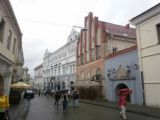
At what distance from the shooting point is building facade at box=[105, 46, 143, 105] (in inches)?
850

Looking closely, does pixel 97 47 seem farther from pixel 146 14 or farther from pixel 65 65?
pixel 65 65

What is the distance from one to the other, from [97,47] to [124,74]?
9.13 meters

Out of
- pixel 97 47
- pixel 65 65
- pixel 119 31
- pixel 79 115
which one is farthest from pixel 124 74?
pixel 65 65

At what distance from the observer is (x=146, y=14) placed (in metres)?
19.9

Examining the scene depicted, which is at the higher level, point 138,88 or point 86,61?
point 86,61

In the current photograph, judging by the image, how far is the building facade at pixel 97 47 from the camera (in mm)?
29422

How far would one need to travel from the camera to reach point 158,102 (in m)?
18.2

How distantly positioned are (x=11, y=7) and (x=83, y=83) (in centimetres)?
2295

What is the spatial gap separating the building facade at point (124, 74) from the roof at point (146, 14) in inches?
112

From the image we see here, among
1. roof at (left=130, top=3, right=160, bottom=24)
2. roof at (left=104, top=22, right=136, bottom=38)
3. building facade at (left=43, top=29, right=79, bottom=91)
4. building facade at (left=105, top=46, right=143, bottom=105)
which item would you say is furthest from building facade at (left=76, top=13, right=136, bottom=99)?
building facade at (left=43, top=29, right=79, bottom=91)

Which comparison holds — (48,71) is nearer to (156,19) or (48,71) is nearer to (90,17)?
(90,17)

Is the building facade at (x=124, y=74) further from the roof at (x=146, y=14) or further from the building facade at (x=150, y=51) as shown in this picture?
the roof at (x=146, y=14)

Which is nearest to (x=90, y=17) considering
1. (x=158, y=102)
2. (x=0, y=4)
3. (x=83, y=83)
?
(x=83, y=83)

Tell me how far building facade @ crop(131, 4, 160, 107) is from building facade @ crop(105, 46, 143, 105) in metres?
1.10
